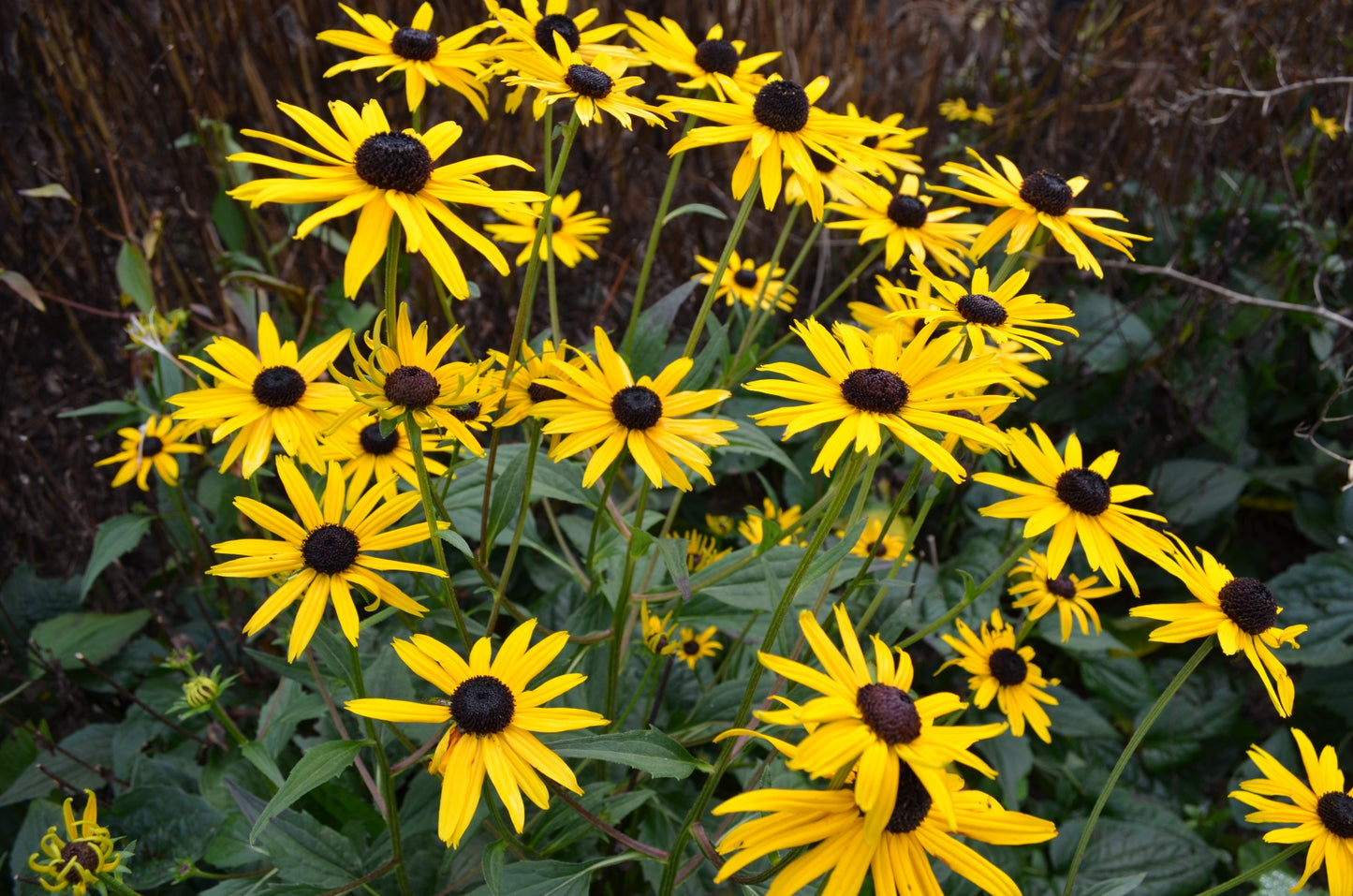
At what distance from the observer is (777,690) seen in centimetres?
158

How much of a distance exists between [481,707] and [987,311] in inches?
40.2

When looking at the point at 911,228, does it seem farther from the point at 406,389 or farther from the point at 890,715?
the point at 890,715

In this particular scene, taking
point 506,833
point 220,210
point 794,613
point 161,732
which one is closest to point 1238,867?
point 794,613

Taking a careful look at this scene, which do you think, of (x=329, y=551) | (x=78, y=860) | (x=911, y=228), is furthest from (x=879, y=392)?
(x=78, y=860)

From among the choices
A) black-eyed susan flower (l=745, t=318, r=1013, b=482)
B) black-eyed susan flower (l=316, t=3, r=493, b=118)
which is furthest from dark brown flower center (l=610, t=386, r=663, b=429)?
black-eyed susan flower (l=316, t=3, r=493, b=118)

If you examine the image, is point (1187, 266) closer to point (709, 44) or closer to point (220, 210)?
point (709, 44)

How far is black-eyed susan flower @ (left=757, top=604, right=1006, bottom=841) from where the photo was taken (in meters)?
0.93

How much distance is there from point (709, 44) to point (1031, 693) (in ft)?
4.90

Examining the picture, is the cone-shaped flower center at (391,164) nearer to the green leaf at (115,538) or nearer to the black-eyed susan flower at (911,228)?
the black-eyed susan flower at (911,228)

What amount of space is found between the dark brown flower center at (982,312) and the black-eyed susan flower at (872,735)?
0.70 metres

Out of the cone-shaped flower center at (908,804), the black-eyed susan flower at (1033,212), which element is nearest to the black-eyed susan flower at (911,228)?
the black-eyed susan flower at (1033,212)

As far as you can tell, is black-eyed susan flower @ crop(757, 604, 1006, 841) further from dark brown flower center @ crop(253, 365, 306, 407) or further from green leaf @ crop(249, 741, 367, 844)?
dark brown flower center @ crop(253, 365, 306, 407)

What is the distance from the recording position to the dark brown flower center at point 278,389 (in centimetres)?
148

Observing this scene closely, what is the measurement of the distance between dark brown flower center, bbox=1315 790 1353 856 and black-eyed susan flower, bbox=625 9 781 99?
5.12 ft
